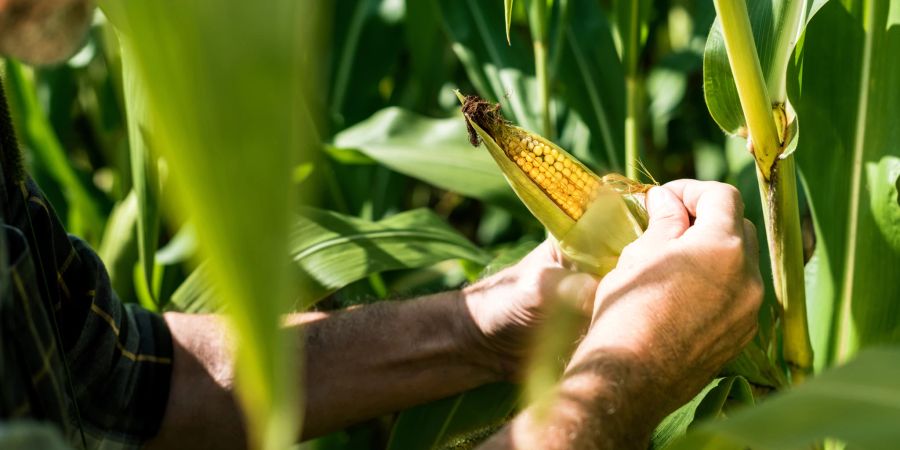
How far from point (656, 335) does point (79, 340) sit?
0.60m

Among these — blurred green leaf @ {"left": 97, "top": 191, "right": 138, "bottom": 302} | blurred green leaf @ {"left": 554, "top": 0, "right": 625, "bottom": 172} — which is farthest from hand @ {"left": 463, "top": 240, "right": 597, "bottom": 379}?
blurred green leaf @ {"left": 97, "top": 191, "right": 138, "bottom": 302}

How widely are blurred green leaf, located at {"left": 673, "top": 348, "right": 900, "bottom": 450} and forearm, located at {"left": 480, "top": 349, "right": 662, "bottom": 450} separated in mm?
186

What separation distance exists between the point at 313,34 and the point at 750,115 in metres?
0.56

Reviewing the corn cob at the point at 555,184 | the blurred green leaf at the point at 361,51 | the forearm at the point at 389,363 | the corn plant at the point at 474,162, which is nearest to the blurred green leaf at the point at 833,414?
the corn plant at the point at 474,162

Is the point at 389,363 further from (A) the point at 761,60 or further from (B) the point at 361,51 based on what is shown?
(B) the point at 361,51

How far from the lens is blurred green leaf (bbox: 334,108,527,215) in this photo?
1.33 metres

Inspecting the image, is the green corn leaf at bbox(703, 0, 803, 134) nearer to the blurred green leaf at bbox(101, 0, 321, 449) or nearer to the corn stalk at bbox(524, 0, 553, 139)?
the corn stalk at bbox(524, 0, 553, 139)

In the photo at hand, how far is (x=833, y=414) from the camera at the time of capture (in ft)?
1.48

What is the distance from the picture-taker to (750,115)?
78 cm

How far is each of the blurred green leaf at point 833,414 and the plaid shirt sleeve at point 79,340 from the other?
44cm

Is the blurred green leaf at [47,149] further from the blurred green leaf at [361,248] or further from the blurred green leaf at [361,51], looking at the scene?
the blurred green leaf at [361,248]

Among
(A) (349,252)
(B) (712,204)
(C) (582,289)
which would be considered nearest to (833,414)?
(B) (712,204)

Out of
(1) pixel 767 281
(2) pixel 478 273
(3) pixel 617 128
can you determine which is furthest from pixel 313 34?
(3) pixel 617 128

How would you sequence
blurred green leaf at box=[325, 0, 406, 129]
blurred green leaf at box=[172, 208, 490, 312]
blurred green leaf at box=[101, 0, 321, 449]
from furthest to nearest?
blurred green leaf at box=[325, 0, 406, 129], blurred green leaf at box=[172, 208, 490, 312], blurred green leaf at box=[101, 0, 321, 449]
